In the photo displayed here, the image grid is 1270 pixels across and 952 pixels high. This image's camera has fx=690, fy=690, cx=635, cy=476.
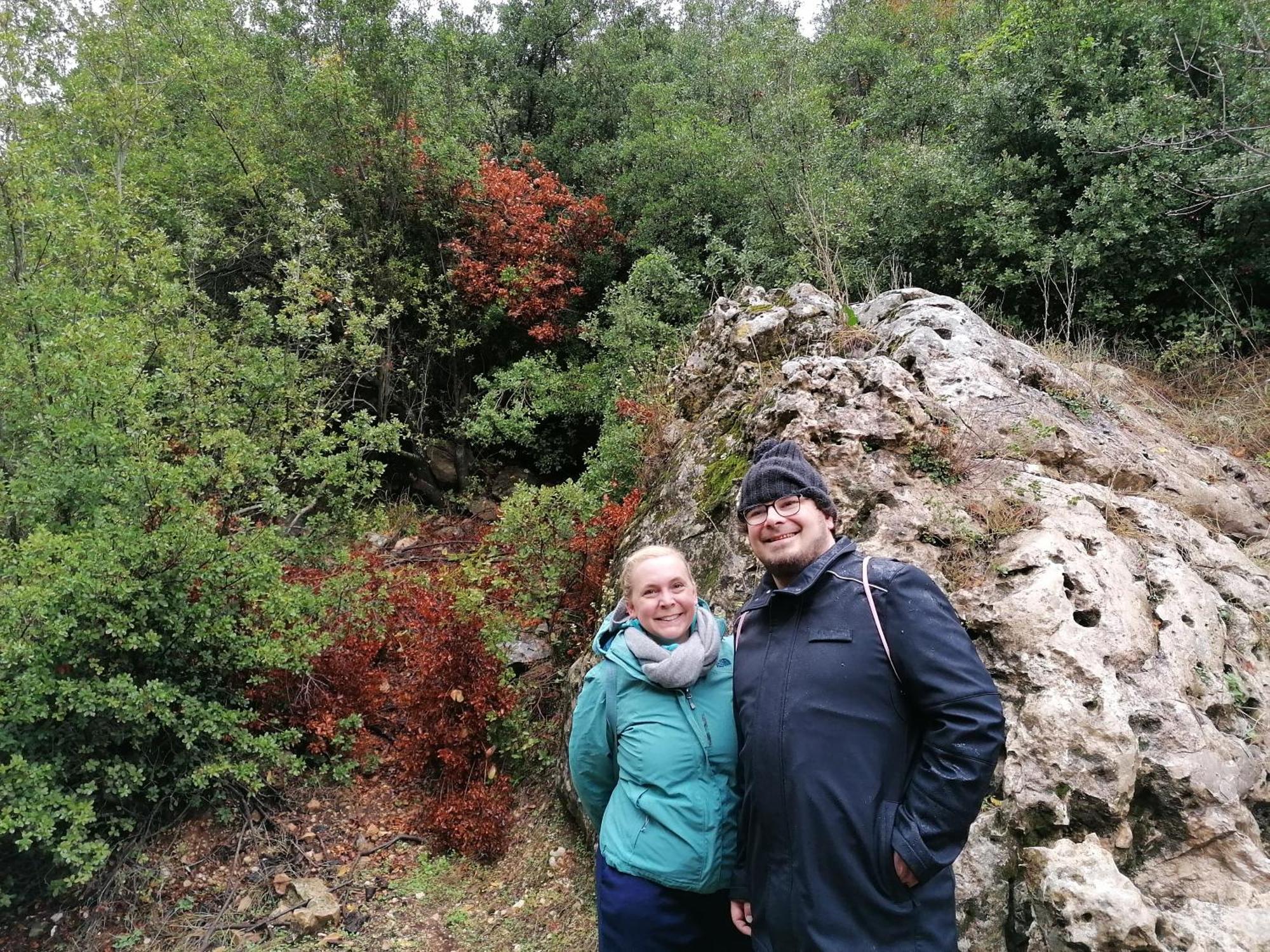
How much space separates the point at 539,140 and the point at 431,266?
443cm

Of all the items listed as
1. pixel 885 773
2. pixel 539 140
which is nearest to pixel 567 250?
pixel 539 140

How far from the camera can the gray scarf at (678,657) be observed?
1.97 meters

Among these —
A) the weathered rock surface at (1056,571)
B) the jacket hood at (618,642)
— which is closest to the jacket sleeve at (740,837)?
the jacket hood at (618,642)

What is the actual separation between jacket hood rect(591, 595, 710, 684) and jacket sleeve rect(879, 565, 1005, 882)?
68 cm

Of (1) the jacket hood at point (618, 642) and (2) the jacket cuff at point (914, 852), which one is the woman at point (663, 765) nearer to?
(1) the jacket hood at point (618, 642)

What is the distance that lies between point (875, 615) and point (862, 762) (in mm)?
345

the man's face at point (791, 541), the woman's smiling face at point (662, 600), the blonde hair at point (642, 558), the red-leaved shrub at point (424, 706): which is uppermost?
the man's face at point (791, 541)

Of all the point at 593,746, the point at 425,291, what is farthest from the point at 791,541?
the point at 425,291

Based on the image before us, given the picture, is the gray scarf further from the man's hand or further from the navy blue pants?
the man's hand

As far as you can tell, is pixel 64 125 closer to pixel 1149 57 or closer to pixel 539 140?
pixel 539 140

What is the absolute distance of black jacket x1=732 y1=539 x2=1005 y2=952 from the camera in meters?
1.57

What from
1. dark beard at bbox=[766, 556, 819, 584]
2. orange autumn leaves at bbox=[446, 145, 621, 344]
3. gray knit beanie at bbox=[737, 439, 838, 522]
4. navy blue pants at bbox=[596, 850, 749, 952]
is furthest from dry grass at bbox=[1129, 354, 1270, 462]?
orange autumn leaves at bbox=[446, 145, 621, 344]

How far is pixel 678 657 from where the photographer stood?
1974 mm

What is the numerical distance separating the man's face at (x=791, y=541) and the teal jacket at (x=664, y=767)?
1.16ft
